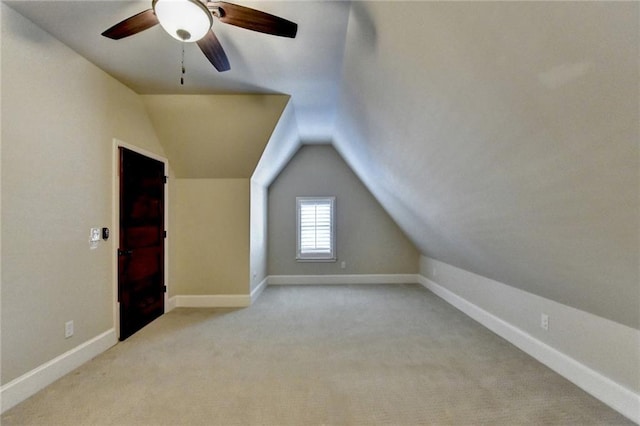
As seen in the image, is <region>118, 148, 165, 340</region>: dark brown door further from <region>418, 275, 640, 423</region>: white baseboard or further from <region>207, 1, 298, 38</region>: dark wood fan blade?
<region>418, 275, 640, 423</region>: white baseboard

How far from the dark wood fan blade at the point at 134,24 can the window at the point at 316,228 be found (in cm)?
407

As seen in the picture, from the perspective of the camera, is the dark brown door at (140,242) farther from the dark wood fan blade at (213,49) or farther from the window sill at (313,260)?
the window sill at (313,260)

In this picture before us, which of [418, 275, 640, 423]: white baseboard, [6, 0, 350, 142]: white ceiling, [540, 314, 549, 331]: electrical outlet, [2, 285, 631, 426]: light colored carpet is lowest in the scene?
[2, 285, 631, 426]: light colored carpet

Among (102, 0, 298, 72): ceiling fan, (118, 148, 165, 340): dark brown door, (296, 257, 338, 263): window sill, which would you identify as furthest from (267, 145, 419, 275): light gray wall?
(102, 0, 298, 72): ceiling fan

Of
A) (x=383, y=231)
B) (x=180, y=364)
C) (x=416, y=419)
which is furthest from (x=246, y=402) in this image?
(x=383, y=231)

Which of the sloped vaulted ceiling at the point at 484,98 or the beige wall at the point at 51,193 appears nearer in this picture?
the sloped vaulted ceiling at the point at 484,98

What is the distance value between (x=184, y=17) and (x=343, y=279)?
4.91 metres

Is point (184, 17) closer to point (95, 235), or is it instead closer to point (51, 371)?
point (95, 235)

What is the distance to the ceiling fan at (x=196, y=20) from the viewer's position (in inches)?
57.6

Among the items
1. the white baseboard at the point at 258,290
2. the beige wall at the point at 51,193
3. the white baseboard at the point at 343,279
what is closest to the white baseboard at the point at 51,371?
the beige wall at the point at 51,193

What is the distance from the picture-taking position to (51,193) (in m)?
2.29

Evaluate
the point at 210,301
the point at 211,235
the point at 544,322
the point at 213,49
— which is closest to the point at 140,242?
the point at 211,235

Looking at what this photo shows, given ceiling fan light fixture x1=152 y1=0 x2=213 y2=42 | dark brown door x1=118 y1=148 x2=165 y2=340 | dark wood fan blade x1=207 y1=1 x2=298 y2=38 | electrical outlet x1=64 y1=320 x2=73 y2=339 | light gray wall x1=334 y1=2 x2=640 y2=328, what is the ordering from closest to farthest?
light gray wall x1=334 y1=2 x2=640 y2=328, ceiling fan light fixture x1=152 y1=0 x2=213 y2=42, dark wood fan blade x1=207 y1=1 x2=298 y2=38, electrical outlet x1=64 y1=320 x2=73 y2=339, dark brown door x1=118 y1=148 x2=165 y2=340

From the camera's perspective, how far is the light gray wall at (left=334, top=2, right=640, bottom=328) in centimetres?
104
